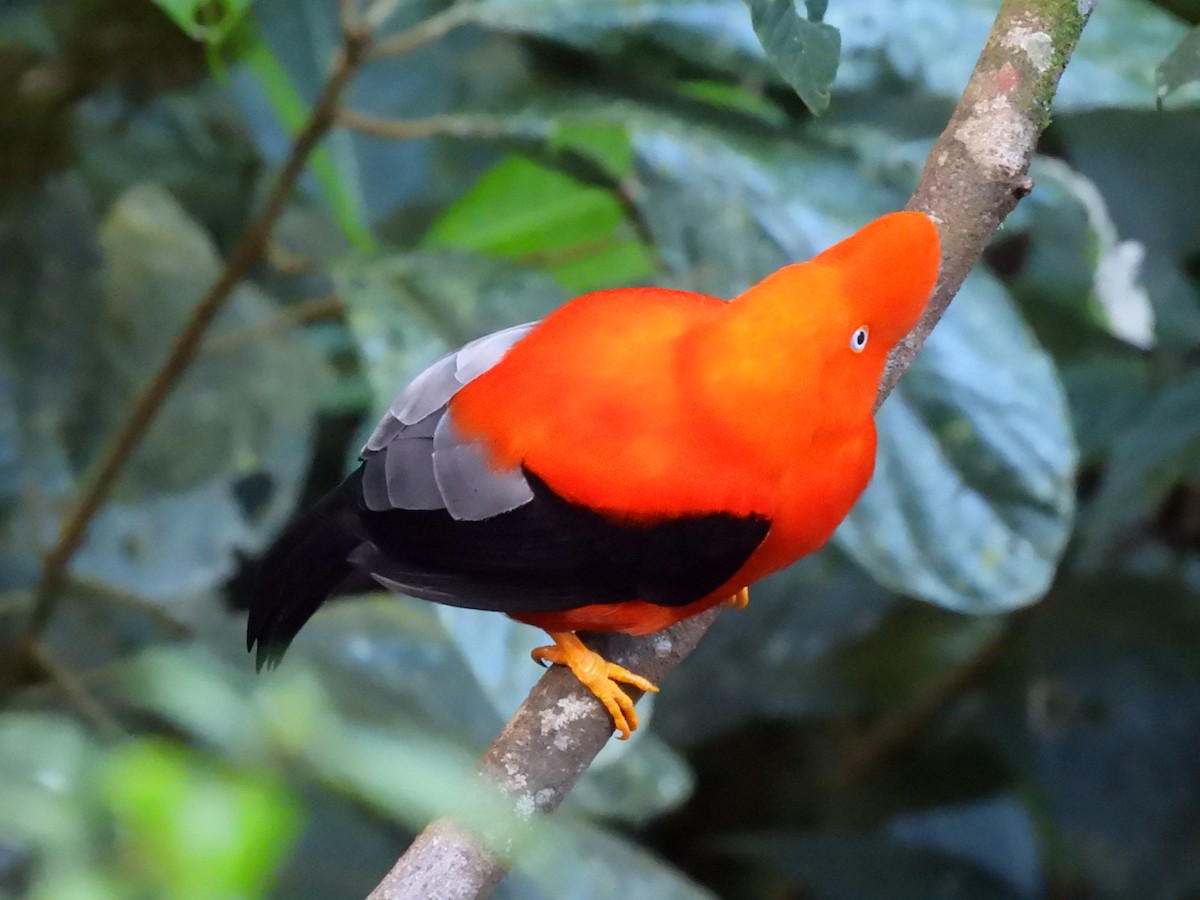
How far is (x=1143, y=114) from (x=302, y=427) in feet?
3.73

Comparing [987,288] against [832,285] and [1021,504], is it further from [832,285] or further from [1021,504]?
[832,285]

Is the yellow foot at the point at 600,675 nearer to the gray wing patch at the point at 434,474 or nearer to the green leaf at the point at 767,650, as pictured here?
the gray wing patch at the point at 434,474

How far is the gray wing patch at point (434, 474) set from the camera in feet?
2.62

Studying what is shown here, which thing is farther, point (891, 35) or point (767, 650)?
point (767, 650)

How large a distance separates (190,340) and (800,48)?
812 millimetres

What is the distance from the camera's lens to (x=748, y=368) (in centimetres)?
76

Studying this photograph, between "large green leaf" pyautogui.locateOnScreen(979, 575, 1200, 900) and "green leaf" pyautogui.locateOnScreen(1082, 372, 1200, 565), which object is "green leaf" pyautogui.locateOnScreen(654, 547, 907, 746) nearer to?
"large green leaf" pyautogui.locateOnScreen(979, 575, 1200, 900)

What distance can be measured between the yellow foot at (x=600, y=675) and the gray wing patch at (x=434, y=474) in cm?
15

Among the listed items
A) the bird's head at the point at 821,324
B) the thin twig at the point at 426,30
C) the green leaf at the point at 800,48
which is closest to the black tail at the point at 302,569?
the bird's head at the point at 821,324

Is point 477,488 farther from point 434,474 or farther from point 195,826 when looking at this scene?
point 195,826

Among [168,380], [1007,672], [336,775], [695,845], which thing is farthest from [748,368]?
[695,845]

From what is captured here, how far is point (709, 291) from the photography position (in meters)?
1.23

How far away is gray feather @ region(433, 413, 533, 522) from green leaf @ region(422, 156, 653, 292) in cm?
82

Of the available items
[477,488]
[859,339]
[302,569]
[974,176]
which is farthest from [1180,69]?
[302,569]
